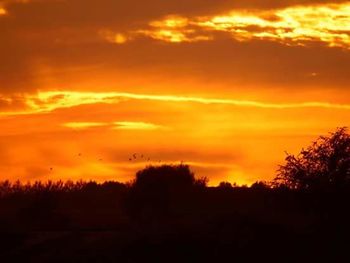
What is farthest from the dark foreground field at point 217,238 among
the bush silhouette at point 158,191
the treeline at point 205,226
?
the bush silhouette at point 158,191

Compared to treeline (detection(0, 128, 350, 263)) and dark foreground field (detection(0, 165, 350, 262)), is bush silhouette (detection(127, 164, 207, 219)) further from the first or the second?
dark foreground field (detection(0, 165, 350, 262))

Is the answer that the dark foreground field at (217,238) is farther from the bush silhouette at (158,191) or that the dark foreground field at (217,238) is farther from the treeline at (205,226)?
the bush silhouette at (158,191)

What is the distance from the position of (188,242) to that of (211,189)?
29.8 meters

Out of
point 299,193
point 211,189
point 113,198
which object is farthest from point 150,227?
point 113,198

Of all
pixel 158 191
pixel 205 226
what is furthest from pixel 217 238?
pixel 158 191

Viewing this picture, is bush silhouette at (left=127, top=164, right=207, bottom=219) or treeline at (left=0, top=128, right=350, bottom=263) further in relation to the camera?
bush silhouette at (left=127, top=164, right=207, bottom=219)

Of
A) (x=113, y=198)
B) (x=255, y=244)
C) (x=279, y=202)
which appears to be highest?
(x=113, y=198)

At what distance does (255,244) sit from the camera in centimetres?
3678

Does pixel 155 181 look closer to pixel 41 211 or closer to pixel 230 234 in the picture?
pixel 41 211

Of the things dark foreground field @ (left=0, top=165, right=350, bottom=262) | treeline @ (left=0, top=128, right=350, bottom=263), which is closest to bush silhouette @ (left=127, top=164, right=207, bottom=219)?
treeline @ (left=0, top=128, right=350, bottom=263)

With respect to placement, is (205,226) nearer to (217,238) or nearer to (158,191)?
(217,238)

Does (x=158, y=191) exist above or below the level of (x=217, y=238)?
above

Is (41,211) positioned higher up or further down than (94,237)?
higher up

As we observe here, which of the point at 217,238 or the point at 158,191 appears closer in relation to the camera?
the point at 217,238
